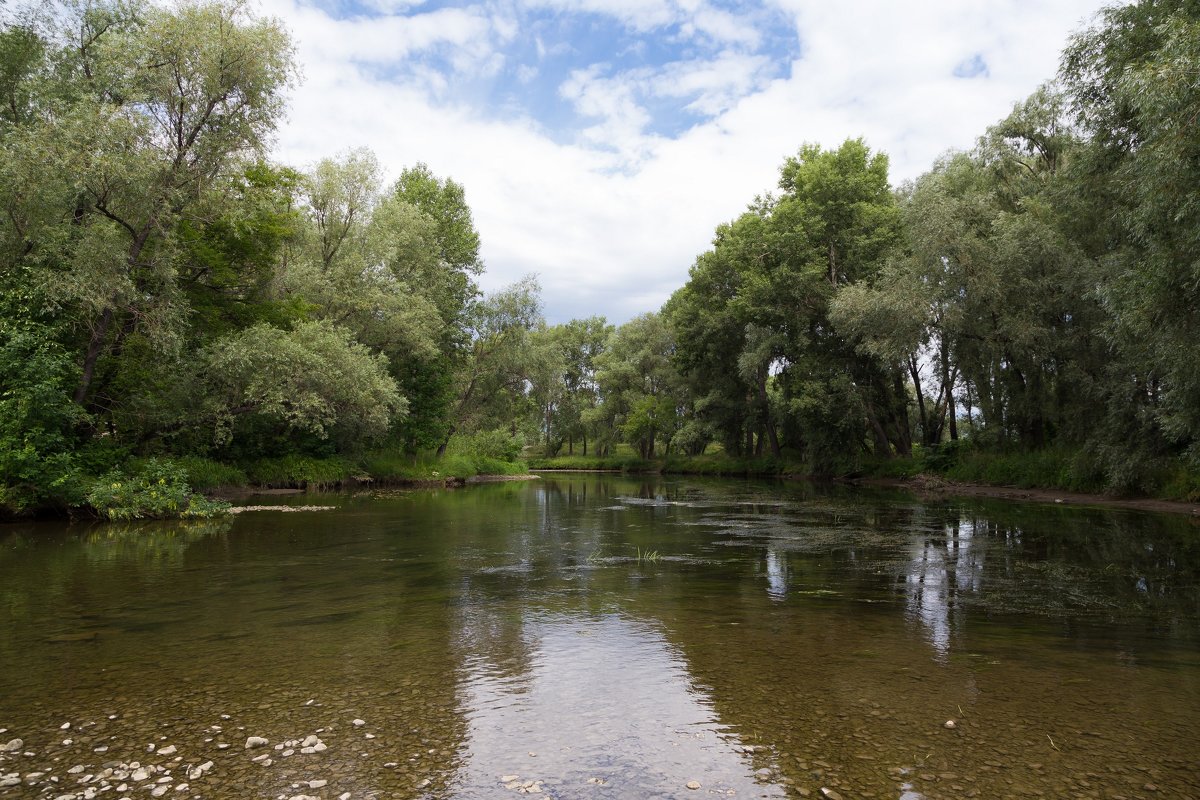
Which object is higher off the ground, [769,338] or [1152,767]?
[769,338]

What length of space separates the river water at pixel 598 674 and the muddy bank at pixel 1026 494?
10.8 m

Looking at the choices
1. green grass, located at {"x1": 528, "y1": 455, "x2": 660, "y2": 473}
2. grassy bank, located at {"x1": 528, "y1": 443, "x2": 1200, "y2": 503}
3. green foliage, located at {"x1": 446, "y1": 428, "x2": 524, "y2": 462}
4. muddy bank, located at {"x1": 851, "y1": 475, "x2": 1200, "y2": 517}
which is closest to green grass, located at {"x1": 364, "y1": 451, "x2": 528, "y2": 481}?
green foliage, located at {"x1": 446, "y1": 428, "x2": 524, "y2": 462}

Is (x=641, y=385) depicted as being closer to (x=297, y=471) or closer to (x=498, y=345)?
(x=498, y=345)

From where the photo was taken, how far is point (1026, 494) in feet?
94.3

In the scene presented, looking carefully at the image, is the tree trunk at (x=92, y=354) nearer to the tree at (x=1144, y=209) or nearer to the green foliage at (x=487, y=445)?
the tree at (x=1144, y=209)

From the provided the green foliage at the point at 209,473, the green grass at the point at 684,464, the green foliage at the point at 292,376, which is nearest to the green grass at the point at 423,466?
the green foliage at the point at 209,473

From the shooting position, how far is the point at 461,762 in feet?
15.4

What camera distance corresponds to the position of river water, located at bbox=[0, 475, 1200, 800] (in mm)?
4535

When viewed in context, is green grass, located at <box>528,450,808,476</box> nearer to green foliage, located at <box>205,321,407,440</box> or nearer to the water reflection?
green foliage, located at <box>205,321,407,440</box>

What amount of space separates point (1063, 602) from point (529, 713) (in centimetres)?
816

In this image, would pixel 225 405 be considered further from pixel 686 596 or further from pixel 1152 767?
pixel 1152 767

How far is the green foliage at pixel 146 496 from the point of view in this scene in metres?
17.7

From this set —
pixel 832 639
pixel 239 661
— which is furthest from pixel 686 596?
pixel 239 661

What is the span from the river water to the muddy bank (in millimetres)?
10760
